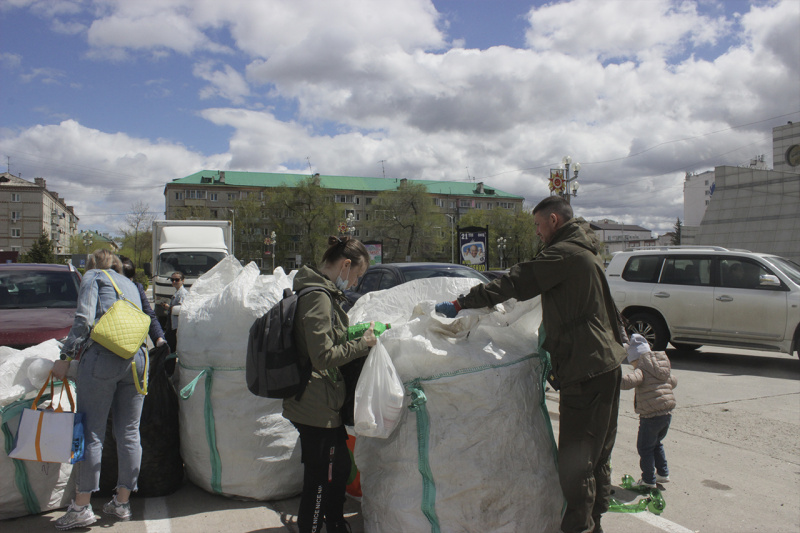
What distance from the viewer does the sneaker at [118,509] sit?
10.1 ft

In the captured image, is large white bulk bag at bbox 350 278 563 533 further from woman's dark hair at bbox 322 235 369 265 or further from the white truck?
the white truck

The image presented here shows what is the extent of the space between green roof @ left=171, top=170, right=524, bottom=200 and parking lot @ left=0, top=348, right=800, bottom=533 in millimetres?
85303

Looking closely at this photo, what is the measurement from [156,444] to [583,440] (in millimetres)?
2541

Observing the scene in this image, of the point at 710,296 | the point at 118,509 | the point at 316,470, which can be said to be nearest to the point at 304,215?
the point at 710,296

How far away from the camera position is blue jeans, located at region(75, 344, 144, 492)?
3.02 meters

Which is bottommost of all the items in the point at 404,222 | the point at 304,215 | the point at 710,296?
the point at 710,296

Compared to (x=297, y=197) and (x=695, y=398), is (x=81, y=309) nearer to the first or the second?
(x=695, y=398)

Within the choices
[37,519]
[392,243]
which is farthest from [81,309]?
[392,243]

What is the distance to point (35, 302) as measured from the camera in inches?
243

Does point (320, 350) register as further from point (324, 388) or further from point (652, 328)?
point (652, 328)

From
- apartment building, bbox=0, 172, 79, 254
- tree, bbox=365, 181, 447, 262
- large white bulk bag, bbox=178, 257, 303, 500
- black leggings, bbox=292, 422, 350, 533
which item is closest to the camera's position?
black leggings, bbox=292, 422, 350, 533

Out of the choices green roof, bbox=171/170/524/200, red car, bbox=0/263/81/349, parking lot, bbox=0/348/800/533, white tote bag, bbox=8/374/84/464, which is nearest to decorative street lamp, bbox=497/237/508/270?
green roof, bbox=171/170/524/200

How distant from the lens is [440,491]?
2588 millimetres

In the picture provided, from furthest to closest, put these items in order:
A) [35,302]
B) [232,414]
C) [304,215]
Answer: [304,215] < [35,302] < [232,414]
